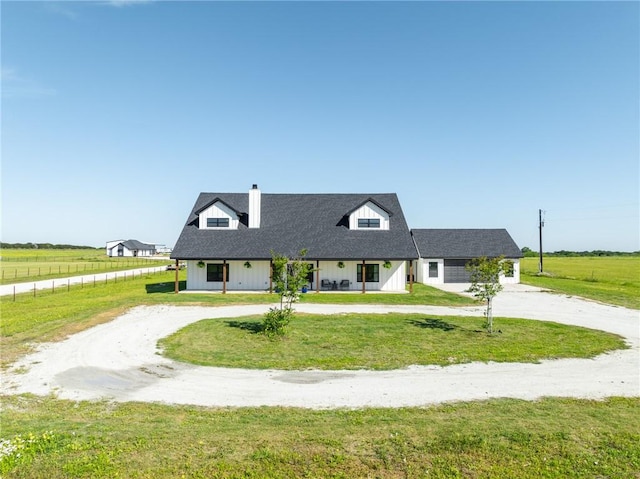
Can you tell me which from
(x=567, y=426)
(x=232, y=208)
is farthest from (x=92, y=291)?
(x=567, y=426)

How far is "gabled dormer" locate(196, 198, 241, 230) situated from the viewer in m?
32.8

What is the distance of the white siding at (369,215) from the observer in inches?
1312

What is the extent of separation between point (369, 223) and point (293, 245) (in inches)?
286

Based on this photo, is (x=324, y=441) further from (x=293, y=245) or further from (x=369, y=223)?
(x=369, y=223)

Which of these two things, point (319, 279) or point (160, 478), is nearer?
point (160, 478)

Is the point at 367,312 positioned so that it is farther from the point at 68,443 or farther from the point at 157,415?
the point at 68,443

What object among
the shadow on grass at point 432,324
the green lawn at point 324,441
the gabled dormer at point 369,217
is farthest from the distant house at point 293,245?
the green lawn at point 324,441

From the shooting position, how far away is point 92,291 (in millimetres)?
30734

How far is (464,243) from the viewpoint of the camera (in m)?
40.3

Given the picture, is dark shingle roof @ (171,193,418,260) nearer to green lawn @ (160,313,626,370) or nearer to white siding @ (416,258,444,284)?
white siding @ (416,258,444,284)

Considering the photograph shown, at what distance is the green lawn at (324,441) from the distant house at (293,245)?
819 inches

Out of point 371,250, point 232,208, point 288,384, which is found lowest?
point 288,384

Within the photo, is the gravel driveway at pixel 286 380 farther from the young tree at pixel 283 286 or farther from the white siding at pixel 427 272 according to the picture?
the white siding at pixel 427 272

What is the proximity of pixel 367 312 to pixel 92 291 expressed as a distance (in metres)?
23.0
